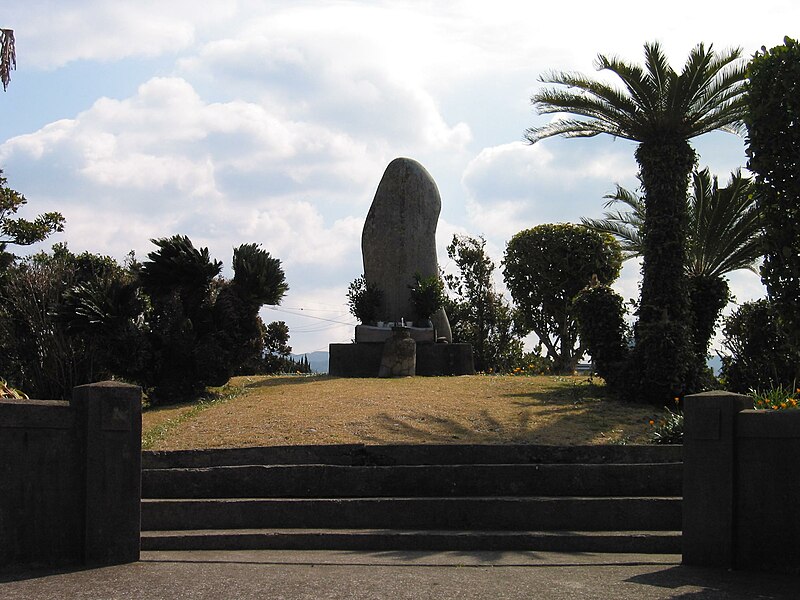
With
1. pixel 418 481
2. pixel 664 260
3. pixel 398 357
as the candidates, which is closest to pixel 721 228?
pixel 664 260

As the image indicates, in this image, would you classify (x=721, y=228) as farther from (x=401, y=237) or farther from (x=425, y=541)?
(x=425, y=541)

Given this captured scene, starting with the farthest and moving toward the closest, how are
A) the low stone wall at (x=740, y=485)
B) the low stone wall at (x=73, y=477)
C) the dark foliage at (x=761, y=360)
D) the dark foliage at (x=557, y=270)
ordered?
A: the dark foliage at (x=557, y=270) < the dark foliage at (x=761, y=360) < the low stone wall at (x=73, y=477) < the low stone wall at (x=740, y=485)

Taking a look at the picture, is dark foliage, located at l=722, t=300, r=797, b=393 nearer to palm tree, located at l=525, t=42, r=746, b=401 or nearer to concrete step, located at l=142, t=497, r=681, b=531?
palm tree, located at l=525, t=42, r=746, b=401

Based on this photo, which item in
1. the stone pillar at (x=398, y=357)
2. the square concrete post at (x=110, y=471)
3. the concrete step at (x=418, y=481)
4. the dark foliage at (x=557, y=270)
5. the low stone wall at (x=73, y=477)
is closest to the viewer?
the low stone wall at (x=73, y=477)

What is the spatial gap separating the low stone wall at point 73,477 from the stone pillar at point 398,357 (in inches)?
406

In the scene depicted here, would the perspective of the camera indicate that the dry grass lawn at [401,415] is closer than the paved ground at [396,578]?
No

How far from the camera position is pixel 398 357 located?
1786cm

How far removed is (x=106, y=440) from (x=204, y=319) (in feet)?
28.4

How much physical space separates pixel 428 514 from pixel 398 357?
8.73m

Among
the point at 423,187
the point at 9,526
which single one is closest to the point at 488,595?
the point at 9,526

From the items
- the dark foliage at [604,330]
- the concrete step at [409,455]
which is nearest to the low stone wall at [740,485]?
the concrete step at [409,455]

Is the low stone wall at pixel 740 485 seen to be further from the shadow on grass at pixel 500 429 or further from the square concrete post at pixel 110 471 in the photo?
the square concrete post at pixel 110 471

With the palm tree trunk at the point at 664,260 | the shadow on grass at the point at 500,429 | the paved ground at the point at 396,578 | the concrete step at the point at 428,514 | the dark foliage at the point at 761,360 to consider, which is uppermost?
the palm tree trunk at the point at 664,260

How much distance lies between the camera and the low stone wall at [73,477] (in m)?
7.45
